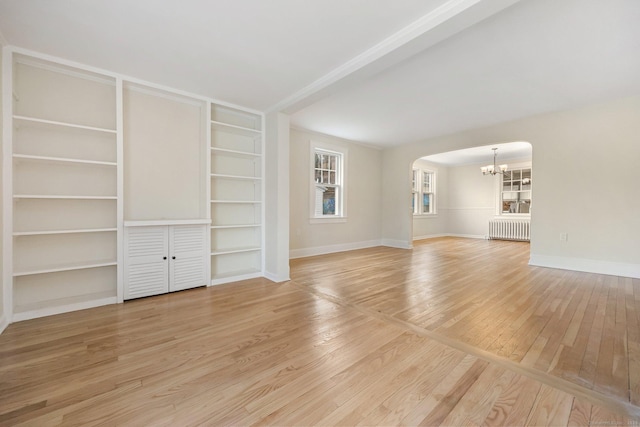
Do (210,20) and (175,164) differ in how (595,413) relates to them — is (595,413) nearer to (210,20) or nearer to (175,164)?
(210,20)

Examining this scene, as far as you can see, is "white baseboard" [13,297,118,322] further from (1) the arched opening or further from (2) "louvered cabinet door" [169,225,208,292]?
(1) the arched opening

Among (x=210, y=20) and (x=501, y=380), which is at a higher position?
(x=210, y=20)

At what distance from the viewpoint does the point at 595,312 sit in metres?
2.53

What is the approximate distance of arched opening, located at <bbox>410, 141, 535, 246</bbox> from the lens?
309 inches

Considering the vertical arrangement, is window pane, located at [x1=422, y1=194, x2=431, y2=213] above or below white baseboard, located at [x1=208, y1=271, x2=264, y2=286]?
above

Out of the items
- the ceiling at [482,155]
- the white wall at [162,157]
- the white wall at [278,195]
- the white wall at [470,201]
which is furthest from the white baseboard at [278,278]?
the white wall at [470,201]

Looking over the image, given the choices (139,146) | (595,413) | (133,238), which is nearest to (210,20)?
(139,146)

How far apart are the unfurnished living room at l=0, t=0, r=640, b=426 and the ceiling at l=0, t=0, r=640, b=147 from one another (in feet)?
0.08

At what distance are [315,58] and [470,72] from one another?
184 centimetres

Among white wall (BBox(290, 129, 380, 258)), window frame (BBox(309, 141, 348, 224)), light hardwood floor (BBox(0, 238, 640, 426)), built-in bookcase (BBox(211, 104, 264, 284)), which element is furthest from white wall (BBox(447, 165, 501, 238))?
built-in bookcase (BBox(211, 104, 264, 284))

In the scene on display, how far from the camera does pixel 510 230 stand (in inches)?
316

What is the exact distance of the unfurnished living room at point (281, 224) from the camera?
4.87 feet

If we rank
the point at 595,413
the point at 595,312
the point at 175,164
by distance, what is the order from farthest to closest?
the point at 175,164 < the point at 595,312 < the point at 595,413

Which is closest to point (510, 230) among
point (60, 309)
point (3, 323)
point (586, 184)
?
point (586, 184)
